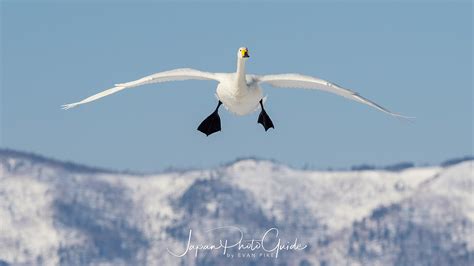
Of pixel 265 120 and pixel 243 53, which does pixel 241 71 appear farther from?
pixel 265 120

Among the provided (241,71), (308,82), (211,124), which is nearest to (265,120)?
(211,124)

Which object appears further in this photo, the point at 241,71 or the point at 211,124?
the point at 211,124

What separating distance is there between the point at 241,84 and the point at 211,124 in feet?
18.8

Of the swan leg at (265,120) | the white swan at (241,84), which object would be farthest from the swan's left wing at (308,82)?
the swan leg at (265,120)

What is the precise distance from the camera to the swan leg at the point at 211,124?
148 feet

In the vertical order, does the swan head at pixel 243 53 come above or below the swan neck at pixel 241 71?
above

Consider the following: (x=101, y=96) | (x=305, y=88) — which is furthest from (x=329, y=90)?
(x=101, y=96)

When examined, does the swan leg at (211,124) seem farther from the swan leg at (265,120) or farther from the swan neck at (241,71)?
the swan neck at (241,71)

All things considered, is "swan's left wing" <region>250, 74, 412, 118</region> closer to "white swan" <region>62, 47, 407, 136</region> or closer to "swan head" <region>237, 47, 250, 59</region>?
"white swan" <region>62, 47, 407, 136</region>

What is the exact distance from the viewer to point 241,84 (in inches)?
1575

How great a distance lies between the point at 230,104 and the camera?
4047cm

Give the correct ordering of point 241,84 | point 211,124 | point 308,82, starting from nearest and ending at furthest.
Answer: point 241,84, point 308,82, point 211,124

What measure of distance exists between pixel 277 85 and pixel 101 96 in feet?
17.5

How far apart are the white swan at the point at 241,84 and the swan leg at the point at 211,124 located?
241cm
